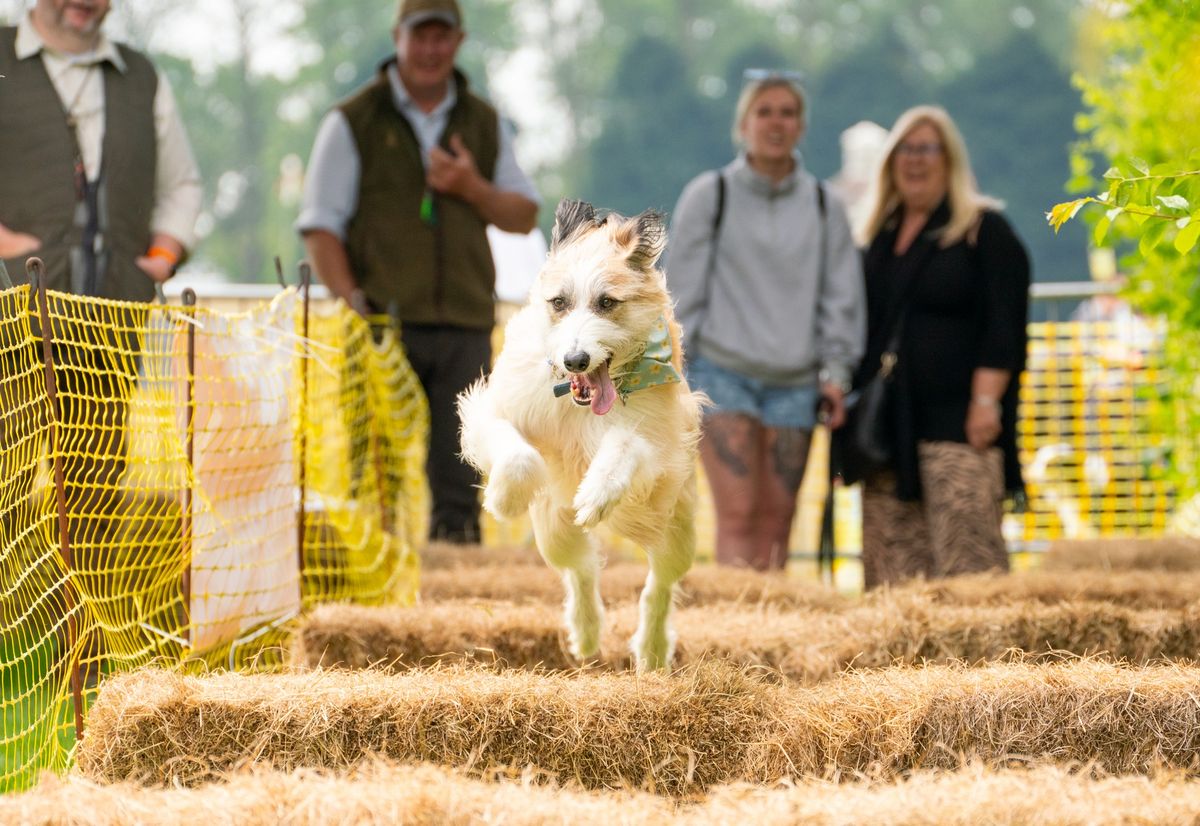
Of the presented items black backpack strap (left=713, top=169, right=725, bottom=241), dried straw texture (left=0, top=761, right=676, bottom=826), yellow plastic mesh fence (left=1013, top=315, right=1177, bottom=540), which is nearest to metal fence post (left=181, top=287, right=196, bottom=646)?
dried straw texture (left=0, top=761, right=676, bottom=826)

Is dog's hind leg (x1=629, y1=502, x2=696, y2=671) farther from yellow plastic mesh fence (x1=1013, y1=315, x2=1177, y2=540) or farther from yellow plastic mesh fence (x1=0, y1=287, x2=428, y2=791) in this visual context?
yellow plastic mesh fence (x1=1013, y1=315, x2=1177, y2=540)

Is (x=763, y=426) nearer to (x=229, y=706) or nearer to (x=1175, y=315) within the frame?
(x=1175, y=315)

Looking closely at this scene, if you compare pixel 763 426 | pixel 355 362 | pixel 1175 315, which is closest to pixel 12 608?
pixel 355 362

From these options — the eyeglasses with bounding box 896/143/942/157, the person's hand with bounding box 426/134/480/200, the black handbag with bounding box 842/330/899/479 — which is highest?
the eyeglasses with bounding box 896/143/942/157

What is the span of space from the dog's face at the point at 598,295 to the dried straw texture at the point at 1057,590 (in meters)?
1.69

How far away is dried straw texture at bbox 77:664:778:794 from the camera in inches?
145

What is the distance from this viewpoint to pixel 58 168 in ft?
19.4


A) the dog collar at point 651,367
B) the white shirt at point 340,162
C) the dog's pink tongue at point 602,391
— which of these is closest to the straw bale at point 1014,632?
the dog collar at point 651,367

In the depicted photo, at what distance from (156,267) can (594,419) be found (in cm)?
247

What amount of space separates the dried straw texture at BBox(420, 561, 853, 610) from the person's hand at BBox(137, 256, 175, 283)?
1596 millimetres

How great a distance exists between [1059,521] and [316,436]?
7492 mm

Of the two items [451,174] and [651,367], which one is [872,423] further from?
[651,367]

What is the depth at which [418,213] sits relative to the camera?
7656 millimetres

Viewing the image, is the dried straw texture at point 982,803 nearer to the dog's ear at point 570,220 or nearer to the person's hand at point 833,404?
→ the dog's ear at point 570,220
